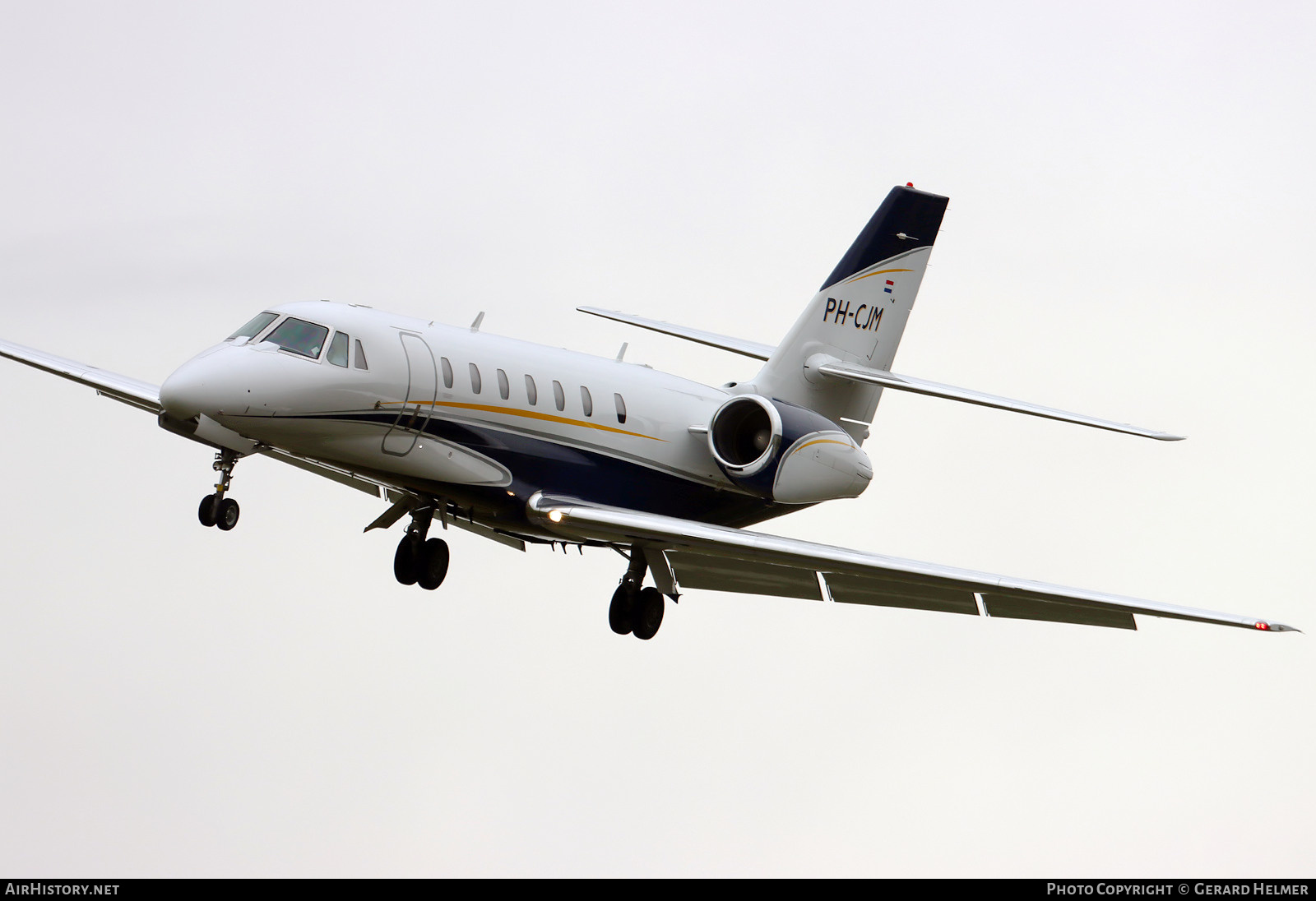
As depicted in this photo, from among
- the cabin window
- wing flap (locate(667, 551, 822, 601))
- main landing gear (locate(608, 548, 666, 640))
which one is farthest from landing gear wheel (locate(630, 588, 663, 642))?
the cabin window

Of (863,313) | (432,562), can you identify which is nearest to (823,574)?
(863,313)

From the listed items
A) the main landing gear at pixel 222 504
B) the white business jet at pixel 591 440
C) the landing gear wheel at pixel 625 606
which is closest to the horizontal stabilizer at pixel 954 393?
the white business jet at pixel 591 440

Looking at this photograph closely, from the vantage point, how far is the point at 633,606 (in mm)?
22203

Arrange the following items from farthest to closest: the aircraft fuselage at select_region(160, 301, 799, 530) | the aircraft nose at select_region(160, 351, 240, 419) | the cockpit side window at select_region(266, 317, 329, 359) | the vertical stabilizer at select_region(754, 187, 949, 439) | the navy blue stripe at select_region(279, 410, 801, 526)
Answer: the vertical stabilizer at select_region(754, 187, 949, 439)
the navy blue stripe at select_region(279, 410, 801, 526)
the cockpit side window at select_region(266, 317, 329, 359)
the aircraft fuselage at select_region(160, 301, 799, 530)
the aircraft nose at select_region(160, 351, 240, 419)

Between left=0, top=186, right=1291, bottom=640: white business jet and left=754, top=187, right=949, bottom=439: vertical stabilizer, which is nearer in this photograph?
left=0, top=186, right=1291, bottom=640: white business jet

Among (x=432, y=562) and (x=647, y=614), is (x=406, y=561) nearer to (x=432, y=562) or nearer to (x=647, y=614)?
(x=432, y=562)

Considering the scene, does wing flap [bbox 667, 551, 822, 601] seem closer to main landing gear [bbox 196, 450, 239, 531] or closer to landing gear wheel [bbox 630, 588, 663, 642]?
landing gear wheel [bbox 630, 588, 663, 642]

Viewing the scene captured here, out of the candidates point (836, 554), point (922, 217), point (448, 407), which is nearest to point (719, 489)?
point (836, 554)

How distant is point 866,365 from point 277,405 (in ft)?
33.1

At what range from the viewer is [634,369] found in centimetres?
2230

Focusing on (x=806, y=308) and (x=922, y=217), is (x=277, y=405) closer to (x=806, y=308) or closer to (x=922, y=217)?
(x=806, y=308)

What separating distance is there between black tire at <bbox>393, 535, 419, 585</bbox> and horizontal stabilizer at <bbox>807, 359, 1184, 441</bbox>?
6638 mm

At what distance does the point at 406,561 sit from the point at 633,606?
3.02 m

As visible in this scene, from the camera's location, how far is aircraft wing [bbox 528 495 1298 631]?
19203 millimetres
